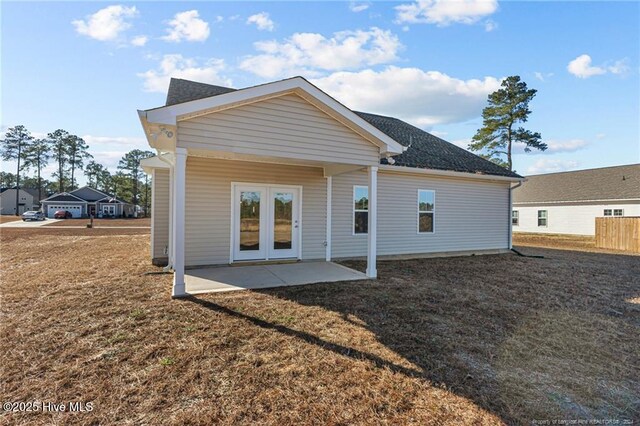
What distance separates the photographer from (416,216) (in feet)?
33.2

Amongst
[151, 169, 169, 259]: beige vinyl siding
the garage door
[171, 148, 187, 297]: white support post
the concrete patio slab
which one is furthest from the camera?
the garage door

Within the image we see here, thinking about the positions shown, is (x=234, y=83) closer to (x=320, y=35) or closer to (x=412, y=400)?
(x=320, y=35)

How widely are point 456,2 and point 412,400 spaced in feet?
31.3

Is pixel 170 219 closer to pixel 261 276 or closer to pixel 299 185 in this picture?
pixel 261 276

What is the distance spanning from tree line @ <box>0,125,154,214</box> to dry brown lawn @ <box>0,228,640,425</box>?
5310cm

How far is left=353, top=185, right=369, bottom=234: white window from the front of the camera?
30.6ft

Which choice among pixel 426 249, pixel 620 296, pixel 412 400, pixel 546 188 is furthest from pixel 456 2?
pixel 546 188

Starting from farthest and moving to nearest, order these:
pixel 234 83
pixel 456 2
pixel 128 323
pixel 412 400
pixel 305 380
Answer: pixel 234 83
pixel 456 2
pixel 128 323
pixel 305 380
pixel 412 400

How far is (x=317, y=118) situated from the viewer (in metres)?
6.27

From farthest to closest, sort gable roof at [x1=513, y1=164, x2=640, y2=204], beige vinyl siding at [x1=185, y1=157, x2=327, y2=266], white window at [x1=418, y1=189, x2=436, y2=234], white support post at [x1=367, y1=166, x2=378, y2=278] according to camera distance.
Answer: gable roof at [x1=513, y1=164, x2=640, y2=204] < white window at [x1=418, y1=189, x2=436, y2=234] < beige vinyl siding at [x1=185, y1=157, x2=327, y2=266] < white support post at [x1=367, y1=166, x2=378, y2=278]

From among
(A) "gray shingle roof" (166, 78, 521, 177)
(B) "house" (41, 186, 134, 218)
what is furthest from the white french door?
(B) "house" (41, 186, 134, 218)

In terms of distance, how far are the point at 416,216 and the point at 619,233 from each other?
1209 cm

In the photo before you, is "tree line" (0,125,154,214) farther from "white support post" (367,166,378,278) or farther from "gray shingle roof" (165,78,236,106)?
"white support post" (367,166,378,278)

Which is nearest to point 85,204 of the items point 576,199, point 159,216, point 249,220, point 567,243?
point 159,216
